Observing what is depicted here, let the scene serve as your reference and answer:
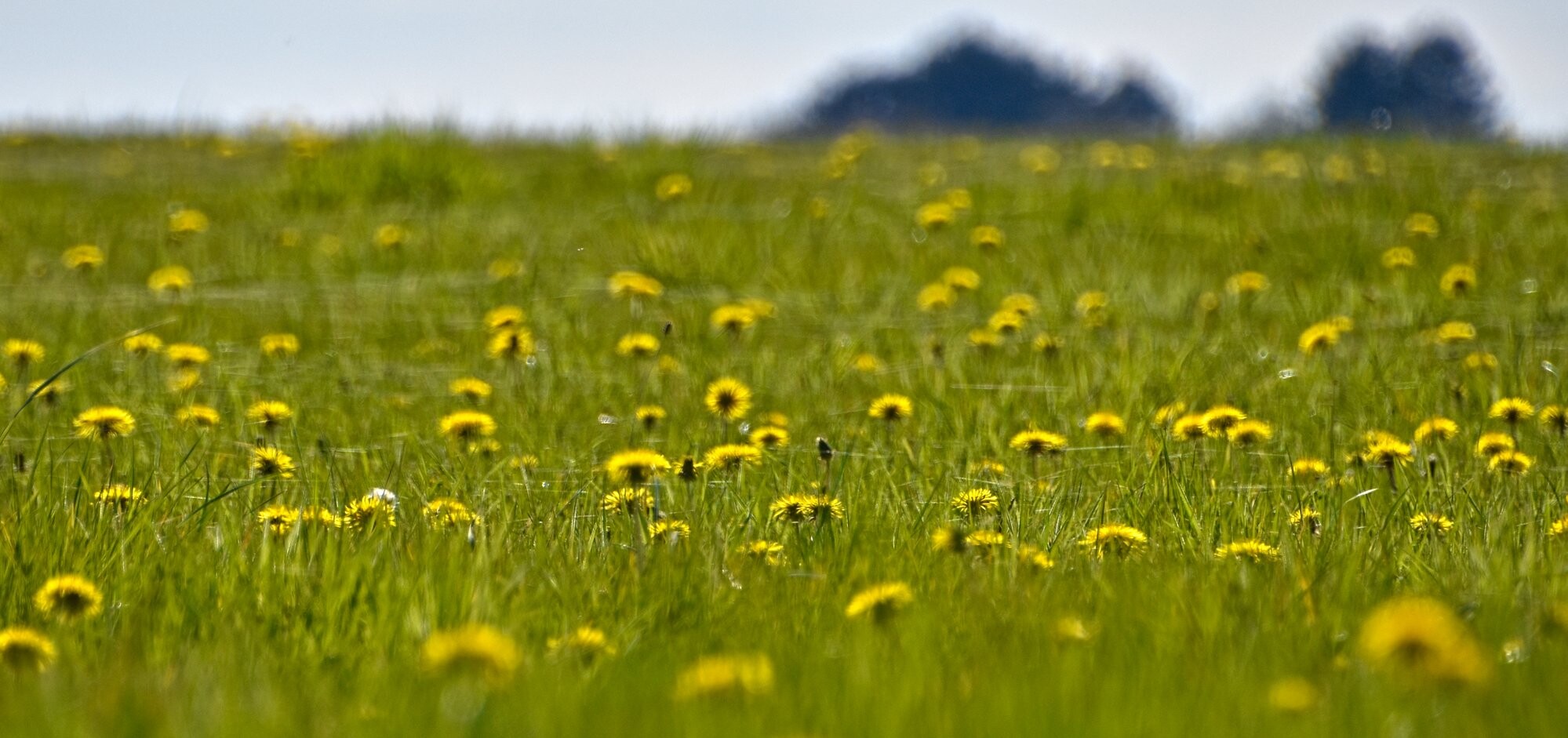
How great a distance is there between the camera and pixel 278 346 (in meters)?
3.92

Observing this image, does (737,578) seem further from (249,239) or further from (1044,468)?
(249,239)

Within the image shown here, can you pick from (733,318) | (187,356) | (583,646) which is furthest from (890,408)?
(187,356)

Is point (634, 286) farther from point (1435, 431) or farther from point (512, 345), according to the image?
point (1435, 431)

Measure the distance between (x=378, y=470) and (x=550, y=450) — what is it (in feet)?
1.14

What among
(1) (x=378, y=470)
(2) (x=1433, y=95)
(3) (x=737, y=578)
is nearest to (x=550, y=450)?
(1) (x=378, y=470)

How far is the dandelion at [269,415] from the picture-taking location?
2842mm

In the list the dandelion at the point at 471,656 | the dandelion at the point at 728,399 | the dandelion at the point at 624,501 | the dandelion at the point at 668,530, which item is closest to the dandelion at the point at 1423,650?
the dandelion at the point at 471,656

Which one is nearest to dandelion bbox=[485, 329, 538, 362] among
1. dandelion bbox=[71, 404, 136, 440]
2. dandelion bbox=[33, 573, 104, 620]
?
dandelion bbox=[71, 404, 136, 440]

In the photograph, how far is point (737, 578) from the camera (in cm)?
198

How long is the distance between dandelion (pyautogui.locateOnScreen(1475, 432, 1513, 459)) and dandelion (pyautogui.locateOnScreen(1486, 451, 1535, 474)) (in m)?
0.04

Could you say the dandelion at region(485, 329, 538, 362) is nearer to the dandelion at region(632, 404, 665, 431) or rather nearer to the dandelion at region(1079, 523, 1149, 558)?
the dandelion at region(632, 404, 665, 431)

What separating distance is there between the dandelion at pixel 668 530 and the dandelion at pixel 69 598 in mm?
809

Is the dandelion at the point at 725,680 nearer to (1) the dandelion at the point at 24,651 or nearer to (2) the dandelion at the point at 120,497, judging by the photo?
(1) the dandelion at the point at 24,651

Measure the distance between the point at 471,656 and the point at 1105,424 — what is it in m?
1.85
